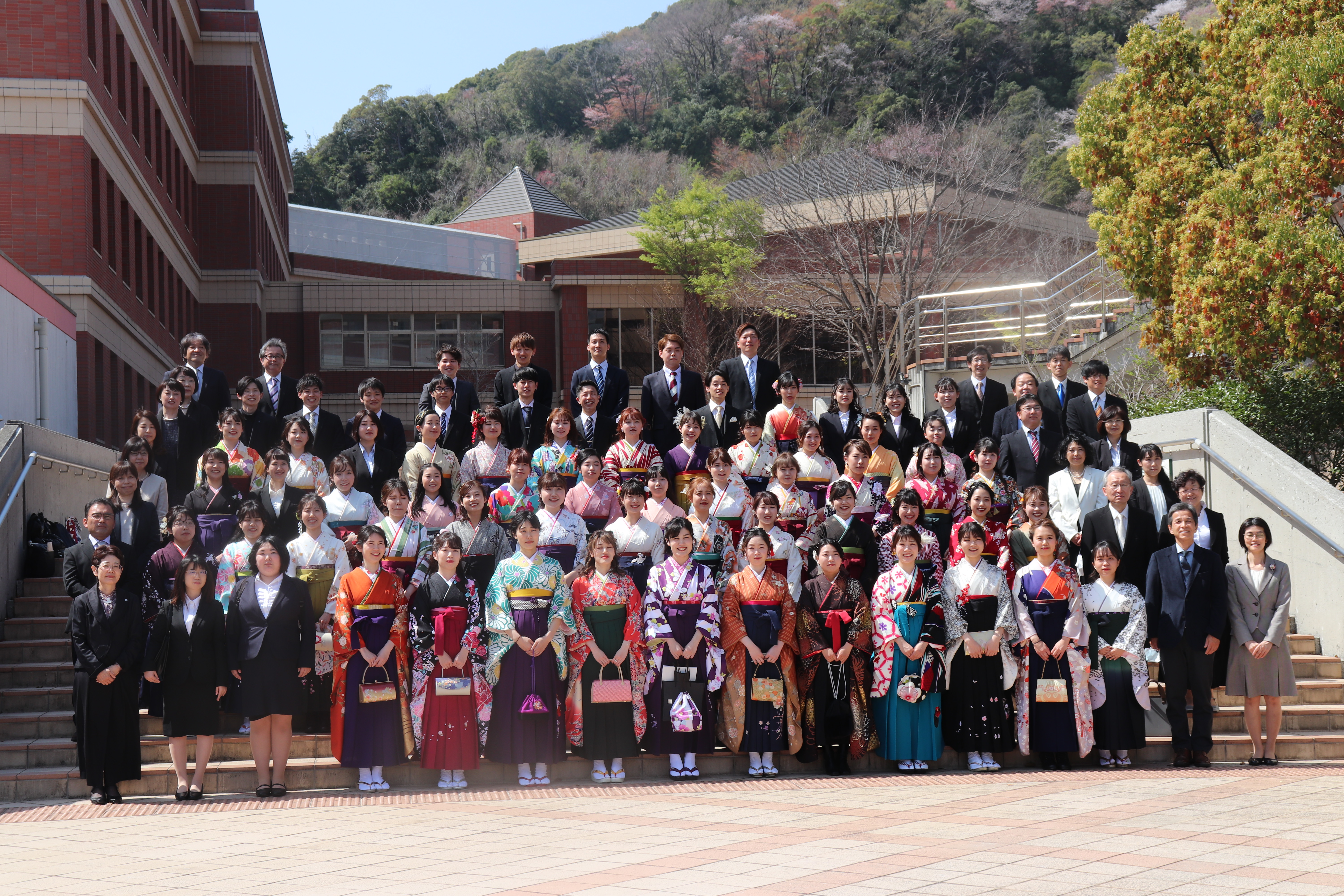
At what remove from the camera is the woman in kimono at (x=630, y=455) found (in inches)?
364

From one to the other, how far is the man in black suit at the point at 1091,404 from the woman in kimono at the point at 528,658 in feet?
14.8

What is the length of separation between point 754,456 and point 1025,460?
6.90 ft

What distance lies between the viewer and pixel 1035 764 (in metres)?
8.25

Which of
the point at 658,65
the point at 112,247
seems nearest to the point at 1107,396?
the point at 112,247

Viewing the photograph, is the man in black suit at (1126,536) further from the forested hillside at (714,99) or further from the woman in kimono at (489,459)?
the forested hillside at (714,99)

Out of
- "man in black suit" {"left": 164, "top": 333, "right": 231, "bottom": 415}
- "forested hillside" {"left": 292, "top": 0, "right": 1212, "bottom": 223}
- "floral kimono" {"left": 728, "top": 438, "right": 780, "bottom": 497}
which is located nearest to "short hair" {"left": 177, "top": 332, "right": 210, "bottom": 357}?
"man in black suit" {"left": 164, "top": 333, "right": 231, "bottom": 415}

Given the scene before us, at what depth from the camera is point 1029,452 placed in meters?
9.55

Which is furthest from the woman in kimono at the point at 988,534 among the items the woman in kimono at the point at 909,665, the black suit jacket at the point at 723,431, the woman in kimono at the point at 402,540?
the woman in kimono at the point at 402,540

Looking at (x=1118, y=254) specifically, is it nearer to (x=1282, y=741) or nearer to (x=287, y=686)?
(x=1282, y=741)

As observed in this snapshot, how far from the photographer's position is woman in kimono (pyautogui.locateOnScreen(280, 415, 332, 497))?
349 inches

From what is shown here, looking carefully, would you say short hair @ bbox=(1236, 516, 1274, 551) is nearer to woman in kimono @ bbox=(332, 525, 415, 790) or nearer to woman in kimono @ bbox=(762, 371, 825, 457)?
woman in kimono @ bbox=(762, 371, 825, 457)

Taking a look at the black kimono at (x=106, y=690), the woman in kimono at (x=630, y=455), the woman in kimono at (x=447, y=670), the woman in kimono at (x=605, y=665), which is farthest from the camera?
the woman in kimono at (x=630, y=455)

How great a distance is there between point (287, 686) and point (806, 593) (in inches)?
132

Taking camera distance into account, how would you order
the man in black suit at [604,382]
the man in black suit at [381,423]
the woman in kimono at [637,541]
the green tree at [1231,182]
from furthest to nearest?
the green tree at [1231,182], the man in black suit at [604,382], the man in black suit at [381,423], the woman in kimono at [637,541]
